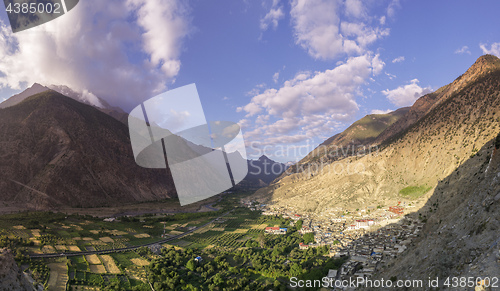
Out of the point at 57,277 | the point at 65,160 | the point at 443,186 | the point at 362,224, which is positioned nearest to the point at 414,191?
the point at 443,186

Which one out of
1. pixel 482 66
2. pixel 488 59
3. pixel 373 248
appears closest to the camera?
pixel 373 248

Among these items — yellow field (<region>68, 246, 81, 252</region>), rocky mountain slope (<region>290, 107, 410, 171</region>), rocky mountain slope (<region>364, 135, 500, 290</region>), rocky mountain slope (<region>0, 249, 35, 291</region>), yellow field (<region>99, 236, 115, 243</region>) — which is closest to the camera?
rocky mountain slope (<region>364, 135, 500, 290</region>)

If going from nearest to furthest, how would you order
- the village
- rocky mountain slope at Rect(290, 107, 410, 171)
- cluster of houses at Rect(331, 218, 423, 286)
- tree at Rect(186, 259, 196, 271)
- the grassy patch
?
cluster of houses at Rect(331, 218, 423, 286)
the village
tree at Rect(186, 259, 196, 271)
the grassy patch
rocky mountain slope at Rect(290, 107, 410, 171)

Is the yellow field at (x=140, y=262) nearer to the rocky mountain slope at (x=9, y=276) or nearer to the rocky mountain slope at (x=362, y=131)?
the rocky mountain slope at (x=9, y=276)

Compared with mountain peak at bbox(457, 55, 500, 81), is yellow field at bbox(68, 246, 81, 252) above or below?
below

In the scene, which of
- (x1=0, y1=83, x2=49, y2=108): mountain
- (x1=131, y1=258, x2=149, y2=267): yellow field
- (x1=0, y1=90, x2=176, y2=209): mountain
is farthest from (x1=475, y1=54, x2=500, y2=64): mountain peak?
(x1=0, y1=83, x2=49, y2=108): mountain

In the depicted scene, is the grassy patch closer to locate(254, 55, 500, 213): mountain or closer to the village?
locate(254, 55, 500, 213): mountain

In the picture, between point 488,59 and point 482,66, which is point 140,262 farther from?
point 488,59

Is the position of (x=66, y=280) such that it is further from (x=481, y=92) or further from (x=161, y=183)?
(x=161, y=183)
